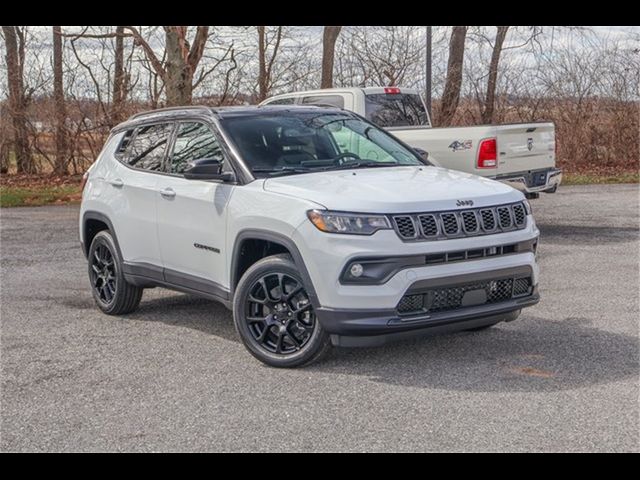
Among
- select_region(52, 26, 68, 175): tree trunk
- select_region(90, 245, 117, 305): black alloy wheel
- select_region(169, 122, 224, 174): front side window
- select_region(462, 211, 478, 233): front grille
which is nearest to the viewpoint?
select_region(462, 211, 478, 233): front grille

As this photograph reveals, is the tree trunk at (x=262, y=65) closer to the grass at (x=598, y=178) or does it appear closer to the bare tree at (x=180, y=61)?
the bare tree at (x=180, y=61)

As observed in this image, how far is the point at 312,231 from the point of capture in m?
5.68

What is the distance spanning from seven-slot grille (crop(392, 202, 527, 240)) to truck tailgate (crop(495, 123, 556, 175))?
5247 mm

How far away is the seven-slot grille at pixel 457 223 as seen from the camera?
559cm

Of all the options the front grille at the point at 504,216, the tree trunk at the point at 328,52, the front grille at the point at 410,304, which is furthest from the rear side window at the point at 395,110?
the tree trunk at the point at 328,52

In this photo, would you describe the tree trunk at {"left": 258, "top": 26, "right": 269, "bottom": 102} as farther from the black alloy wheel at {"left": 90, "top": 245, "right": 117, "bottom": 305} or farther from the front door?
the front door

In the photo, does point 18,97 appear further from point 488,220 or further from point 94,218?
point 488,220

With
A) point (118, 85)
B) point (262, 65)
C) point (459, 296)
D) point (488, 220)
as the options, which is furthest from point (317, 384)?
point (262, 65)

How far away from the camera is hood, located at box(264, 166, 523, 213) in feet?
18.6

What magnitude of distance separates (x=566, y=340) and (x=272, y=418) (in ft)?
8.76

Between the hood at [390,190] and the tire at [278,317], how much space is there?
52cm

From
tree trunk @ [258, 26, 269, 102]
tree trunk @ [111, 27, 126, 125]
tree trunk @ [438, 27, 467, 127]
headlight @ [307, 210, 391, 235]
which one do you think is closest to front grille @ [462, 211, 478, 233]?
headlight @ [307, 210, 391, 235]
